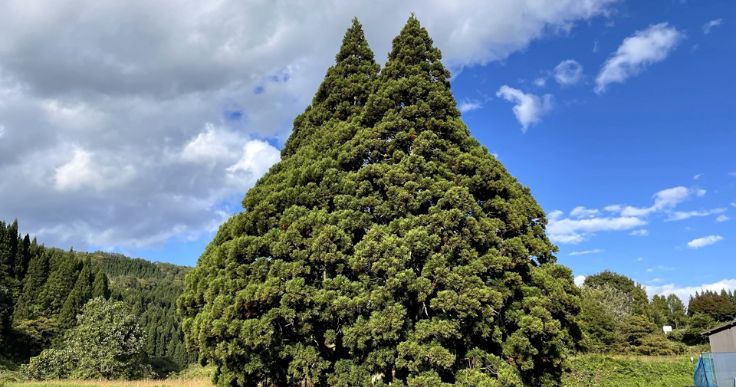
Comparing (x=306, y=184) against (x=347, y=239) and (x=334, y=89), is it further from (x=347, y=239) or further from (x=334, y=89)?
(x=334, y=89)

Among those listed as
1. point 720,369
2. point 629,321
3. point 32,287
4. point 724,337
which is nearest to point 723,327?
point 724,337

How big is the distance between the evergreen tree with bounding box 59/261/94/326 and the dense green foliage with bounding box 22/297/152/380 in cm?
2624

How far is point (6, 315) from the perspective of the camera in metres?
47.6

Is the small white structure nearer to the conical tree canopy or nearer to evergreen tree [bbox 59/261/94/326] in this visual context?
the conical tree canopy

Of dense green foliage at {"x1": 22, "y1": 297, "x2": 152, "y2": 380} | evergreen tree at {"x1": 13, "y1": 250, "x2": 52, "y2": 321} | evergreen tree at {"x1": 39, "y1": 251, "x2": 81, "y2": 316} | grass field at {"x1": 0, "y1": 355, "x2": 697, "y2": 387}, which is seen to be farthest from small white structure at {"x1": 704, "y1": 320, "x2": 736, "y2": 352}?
evergreen tree at {"x1": 39, "y1": 251, "x2": 81, "y2": 316}

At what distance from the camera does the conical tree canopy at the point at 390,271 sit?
10125 millimetres

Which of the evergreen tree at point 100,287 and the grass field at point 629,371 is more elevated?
the evergreen tree at point 100,287

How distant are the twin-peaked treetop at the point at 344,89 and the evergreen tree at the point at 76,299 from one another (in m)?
47.3

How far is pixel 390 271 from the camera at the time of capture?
10086 millimetres

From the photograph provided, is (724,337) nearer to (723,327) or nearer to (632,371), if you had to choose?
(723,327)

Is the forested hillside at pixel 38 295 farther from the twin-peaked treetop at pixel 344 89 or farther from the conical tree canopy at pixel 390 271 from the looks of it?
the conical tree canopy at pixel 390 271

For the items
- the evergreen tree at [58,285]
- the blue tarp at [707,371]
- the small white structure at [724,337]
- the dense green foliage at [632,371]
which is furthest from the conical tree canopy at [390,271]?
the evergreen tree at [58,285]

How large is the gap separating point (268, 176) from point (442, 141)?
498 cm

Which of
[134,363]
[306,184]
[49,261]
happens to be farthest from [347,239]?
[49,261]
